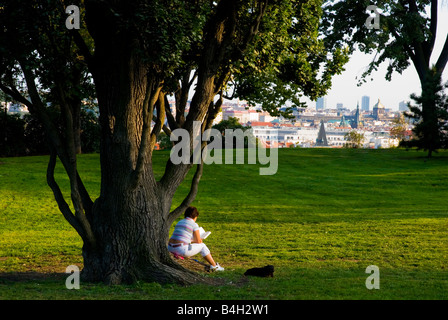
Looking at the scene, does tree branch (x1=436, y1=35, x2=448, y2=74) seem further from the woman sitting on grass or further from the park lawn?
the woman sitting on grass

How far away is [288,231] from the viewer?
16359 mm

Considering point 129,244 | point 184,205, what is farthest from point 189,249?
point 129,244

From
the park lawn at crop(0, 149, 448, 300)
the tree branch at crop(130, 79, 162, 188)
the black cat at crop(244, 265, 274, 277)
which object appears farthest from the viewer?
the black cat at crop(244, 265, 274, 277)

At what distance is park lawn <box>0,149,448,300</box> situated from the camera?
Answer: 8445 millimetres

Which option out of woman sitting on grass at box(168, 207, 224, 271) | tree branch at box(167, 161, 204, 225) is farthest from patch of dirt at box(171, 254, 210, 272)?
tree branch at box(167, 161, 204, 225)

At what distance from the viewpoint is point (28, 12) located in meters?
8.23

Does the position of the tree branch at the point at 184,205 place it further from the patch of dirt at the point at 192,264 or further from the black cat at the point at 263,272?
the black cat at the point at 263,272

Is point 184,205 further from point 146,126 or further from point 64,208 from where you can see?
point 64,208

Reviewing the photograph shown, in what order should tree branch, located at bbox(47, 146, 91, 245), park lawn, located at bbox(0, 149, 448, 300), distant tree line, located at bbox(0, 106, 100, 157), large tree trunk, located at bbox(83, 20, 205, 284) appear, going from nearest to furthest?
park lawn, located at bbox(0, 149, 448, 300), large tree trunk, located at bbox(83, 20, 205, 284), tree branch, located at bbox(47, 146, 91, 245), distant tree line, located at bbox(0, 106, 100, 157)

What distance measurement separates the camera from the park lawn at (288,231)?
8445 mm

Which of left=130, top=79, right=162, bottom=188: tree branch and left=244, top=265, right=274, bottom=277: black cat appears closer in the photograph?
left=130, top=79, right=162, bottom=188: tree branch

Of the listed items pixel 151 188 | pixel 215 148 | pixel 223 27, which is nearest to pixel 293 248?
pixel 151 188

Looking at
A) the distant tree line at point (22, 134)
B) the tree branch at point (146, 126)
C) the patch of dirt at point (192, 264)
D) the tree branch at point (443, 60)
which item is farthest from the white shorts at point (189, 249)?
the tree branch at point (443, 60)

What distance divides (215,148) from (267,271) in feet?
92.9
